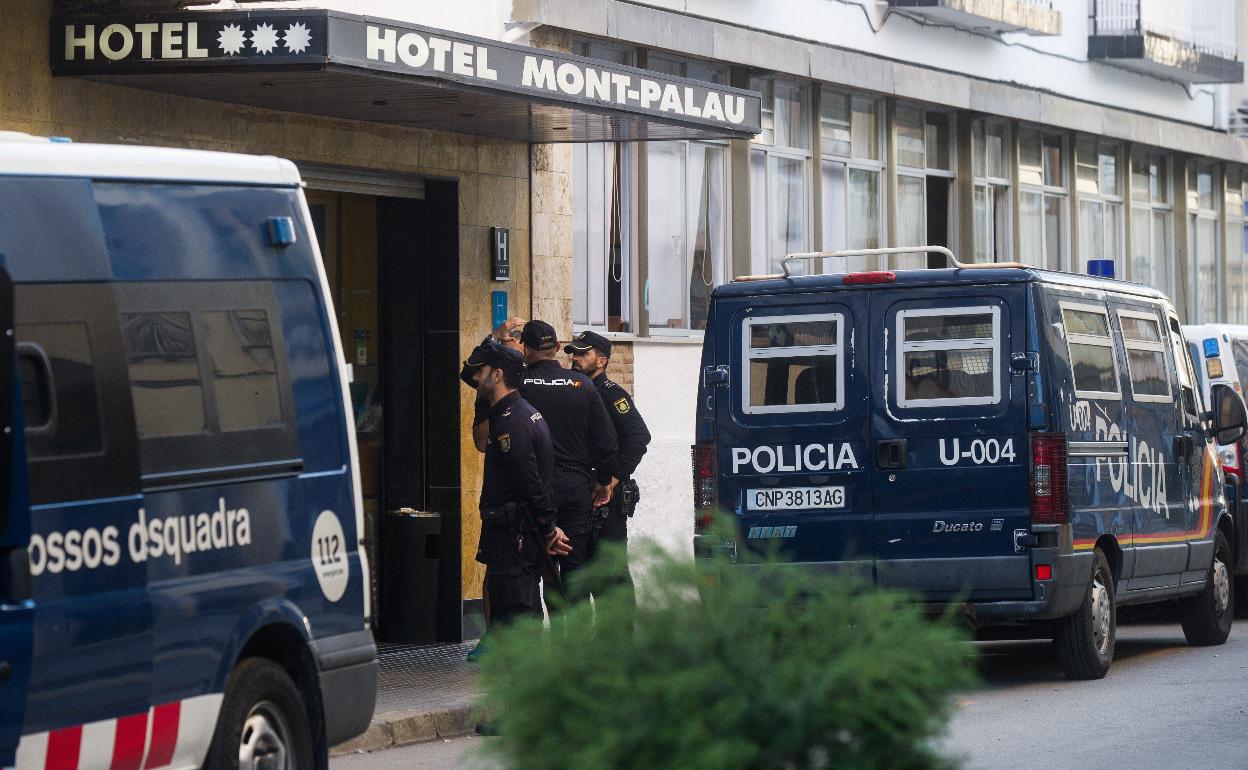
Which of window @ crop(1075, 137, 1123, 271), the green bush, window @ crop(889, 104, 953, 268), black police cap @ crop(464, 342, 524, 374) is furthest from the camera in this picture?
window @ crop(1075, 137, 1123, 271)

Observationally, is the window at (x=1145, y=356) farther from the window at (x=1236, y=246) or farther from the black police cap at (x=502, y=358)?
the window at (x=1236, y=246)

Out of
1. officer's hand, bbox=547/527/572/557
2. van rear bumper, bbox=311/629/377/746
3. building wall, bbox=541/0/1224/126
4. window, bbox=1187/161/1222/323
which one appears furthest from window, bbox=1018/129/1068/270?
van rear bumper, bbox=311/629/377/746

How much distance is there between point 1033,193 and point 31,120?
1560 cm

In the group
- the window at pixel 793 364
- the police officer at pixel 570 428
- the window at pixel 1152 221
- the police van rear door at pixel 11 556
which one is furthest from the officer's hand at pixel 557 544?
the window at pixel 1152 221

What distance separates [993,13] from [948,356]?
11412 millimetres

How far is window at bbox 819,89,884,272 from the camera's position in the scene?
20.6 meters

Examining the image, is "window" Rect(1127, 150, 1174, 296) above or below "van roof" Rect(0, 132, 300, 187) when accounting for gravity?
above

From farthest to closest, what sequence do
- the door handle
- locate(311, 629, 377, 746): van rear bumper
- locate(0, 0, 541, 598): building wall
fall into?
the door handle → locate(0, 0, 541, 598): building wall → locate(311, 629, 377, 746): van rear bumper

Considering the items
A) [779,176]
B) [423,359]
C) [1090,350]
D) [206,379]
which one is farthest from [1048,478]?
[779,176]

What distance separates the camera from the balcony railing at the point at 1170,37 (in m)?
25.5

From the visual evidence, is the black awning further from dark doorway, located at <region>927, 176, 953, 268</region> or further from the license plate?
dark doorway, located at <region>927, 176, 953, 268</region>

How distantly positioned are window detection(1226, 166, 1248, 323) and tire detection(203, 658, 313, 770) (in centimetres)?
2517

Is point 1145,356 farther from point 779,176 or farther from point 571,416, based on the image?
point 779,176

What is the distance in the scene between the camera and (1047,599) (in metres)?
11.5
